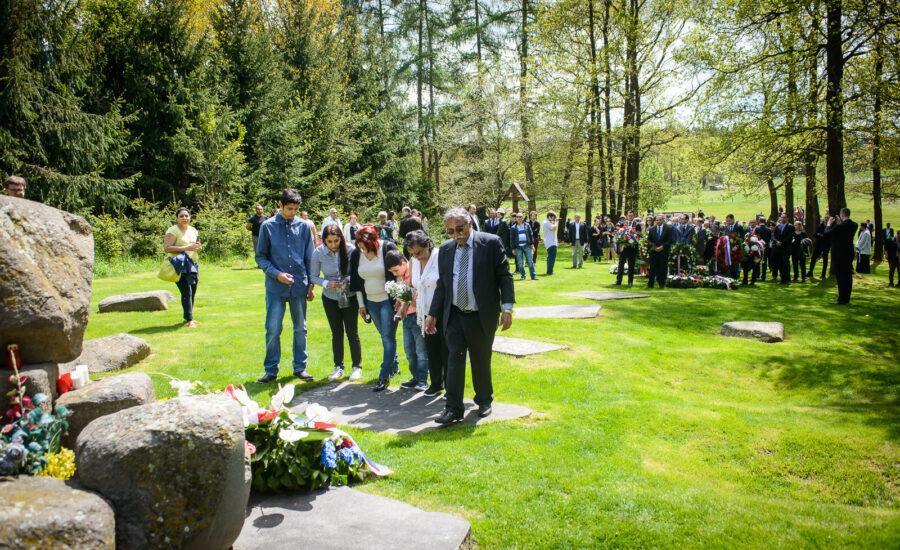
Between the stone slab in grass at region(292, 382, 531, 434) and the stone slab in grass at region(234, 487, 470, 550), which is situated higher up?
the stone slab in grass at region(234, 487, 470, 550)

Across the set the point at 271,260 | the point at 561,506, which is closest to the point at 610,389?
the point at 561,506

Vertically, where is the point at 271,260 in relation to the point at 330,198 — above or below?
below

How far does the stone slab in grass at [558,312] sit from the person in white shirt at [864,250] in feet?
44.1

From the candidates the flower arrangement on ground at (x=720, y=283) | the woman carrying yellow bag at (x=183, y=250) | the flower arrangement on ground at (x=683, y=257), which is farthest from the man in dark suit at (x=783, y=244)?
the woman carrying yellow bag at (x=183, y=250)

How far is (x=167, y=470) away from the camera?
284 cm

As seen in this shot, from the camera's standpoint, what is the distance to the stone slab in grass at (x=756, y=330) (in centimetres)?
1017

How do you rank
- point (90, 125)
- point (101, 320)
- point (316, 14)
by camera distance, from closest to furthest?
point (101, 320), point (90, 125), point (316, 14)

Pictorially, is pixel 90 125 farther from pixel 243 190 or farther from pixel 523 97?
pixel 523 97

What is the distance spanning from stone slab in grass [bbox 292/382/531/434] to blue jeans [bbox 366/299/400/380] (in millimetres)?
280

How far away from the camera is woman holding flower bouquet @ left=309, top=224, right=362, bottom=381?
742cm

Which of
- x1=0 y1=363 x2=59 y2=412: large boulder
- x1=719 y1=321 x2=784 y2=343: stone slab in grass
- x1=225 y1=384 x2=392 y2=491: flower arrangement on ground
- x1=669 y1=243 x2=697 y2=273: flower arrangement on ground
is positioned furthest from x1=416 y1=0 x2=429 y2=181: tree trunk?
x1=0 y1=363 x2=59 y2=412: large boulder

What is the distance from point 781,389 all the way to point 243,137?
78.4 feet

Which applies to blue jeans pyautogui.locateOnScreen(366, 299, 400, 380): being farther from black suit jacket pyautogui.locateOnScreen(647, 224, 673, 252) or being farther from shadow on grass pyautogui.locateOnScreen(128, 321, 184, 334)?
black suit jacket pyautogui.locateOnScreen(647, 224, 673, 252)

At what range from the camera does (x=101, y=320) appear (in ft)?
36.1
